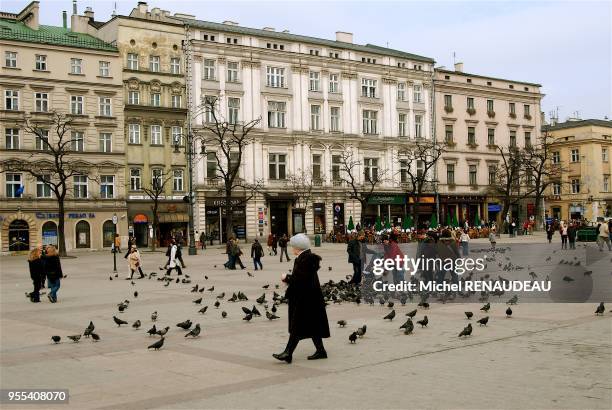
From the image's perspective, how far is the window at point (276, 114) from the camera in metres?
61.7

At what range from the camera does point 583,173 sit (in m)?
86.2

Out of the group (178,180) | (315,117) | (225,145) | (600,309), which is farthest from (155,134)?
(600,309)

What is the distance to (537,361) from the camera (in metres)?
9.42

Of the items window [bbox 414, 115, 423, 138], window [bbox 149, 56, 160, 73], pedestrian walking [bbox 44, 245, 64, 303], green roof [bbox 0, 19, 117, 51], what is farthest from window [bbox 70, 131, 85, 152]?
pedestrian walking [bbox 44, 245, 64, 303]

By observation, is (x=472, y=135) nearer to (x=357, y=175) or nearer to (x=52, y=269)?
(x=357, y=175)

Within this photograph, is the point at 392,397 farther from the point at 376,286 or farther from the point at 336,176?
the point at 336,176

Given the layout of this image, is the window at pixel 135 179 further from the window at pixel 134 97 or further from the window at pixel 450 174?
the window at pixel 450 174

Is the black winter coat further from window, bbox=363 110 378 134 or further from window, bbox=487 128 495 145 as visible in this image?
window, bbox=487 128 495 145

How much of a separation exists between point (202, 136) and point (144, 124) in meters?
4.87

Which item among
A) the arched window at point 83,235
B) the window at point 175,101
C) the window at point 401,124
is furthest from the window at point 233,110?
the window at point 401,124

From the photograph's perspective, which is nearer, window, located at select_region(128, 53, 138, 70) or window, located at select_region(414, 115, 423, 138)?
window, located at select_region(128, 53, 138, 70)

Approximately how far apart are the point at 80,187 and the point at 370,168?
28.2 meters

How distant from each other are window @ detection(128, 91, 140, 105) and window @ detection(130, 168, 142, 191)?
5544mm

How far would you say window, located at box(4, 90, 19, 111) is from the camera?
50.7 m
